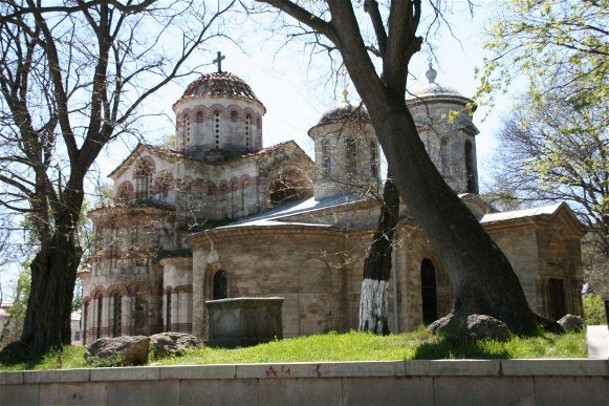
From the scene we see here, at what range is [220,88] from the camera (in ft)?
80.8

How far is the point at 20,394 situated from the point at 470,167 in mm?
15730

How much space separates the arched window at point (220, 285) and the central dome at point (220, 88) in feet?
31.8

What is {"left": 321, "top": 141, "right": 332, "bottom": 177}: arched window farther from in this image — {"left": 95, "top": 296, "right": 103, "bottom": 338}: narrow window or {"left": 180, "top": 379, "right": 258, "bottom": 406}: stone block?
{"left": 180, "top": 379, "right": 258, "bottom": 406}: stone block

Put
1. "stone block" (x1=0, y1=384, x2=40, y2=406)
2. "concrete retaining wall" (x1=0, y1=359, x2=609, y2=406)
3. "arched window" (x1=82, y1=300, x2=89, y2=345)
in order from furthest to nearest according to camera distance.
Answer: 1. "arched window" (x1=82, y1=300, x2=89, y2=345)
2. "stone block" (x1=0, y1=384, x2=40, y2=406)
3. "concrete retaining wall" (x1=0, y1=359, x2=609, y2=406)

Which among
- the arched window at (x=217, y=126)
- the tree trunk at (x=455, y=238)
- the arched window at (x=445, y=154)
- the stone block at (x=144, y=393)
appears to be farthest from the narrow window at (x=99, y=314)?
the tree trunk at (x=455, y=238)

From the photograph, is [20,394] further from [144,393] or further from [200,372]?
[200,372]

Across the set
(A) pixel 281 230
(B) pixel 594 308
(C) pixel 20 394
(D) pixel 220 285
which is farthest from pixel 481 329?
(B) pixel 594 308

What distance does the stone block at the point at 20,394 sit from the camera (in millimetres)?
6926

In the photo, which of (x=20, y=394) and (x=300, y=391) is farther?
(x=20, y=394)

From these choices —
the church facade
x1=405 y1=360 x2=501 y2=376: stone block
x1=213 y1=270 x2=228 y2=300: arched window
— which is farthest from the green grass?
x1=213 y1=270 x2=228 y2=300: arched window

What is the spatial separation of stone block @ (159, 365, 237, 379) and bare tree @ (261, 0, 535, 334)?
7.56ft

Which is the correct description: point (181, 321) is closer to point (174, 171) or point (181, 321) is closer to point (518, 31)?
point (174, 171)

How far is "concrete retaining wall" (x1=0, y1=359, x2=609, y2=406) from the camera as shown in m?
4.79

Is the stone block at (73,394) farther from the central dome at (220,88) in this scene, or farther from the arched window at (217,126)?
the central dome at (220,88)
